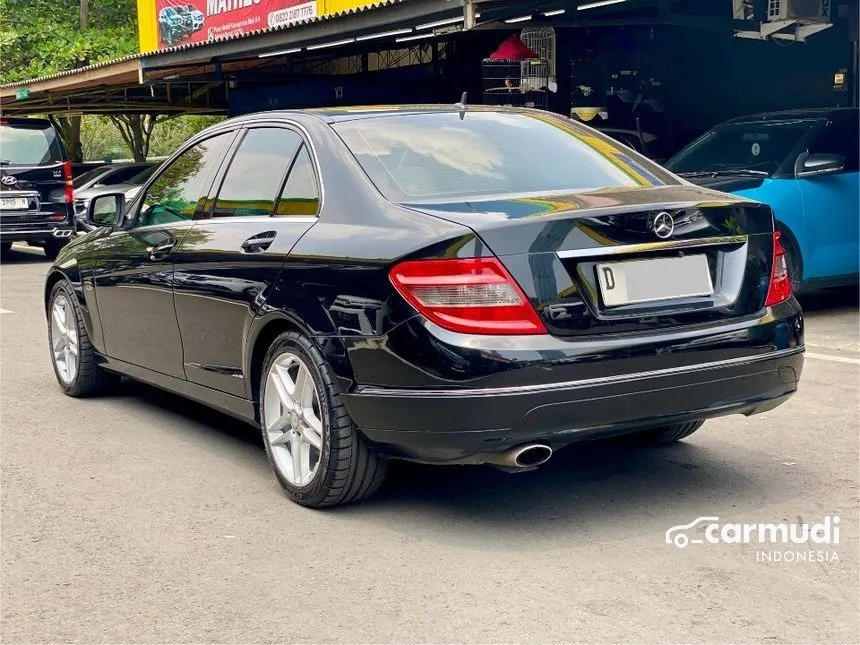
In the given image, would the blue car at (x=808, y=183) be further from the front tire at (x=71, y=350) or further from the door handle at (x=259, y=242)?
the door handle at (x=259, y=242)

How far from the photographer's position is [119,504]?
4.74m

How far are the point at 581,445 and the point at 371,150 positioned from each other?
65.2 inches

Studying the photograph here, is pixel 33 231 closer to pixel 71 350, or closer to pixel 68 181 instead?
pixel 68 181

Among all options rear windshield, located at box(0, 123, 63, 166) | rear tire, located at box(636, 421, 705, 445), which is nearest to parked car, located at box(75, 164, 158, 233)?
rear windshield, located at box(0, 123, 63, 166)

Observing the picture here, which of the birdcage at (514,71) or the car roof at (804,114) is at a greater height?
the birdcage at (514,71)

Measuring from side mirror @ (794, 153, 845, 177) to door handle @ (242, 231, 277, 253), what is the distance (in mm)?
5689

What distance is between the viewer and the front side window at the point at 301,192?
4695 millimetres

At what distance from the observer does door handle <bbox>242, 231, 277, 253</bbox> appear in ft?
15.7

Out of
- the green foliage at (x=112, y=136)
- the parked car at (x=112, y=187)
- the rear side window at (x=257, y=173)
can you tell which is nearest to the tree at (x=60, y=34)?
the parked car at (x=112, y=187)

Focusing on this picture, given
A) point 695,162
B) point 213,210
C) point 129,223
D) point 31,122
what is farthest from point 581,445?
point 31,122

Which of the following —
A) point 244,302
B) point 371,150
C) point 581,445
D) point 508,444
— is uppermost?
point 371,150

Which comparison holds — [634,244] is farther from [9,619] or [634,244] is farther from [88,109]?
[88,109]

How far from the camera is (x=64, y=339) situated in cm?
707

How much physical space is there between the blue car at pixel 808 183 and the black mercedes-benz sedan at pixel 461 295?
4.24 m
